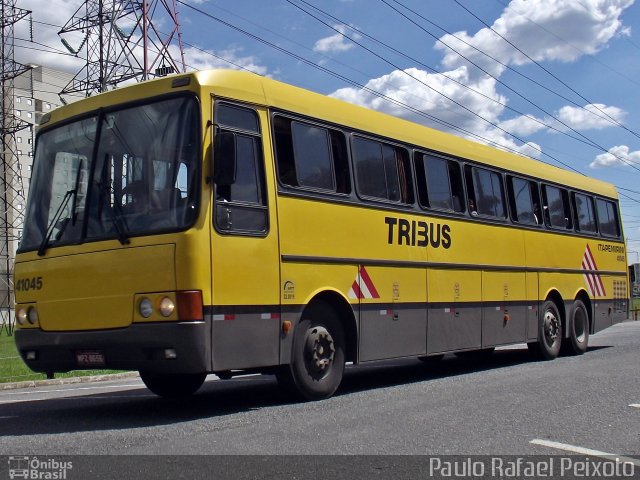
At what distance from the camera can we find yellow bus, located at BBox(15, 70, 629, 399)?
7988 millimetres

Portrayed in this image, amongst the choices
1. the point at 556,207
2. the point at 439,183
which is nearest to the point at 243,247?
the point at 439,183

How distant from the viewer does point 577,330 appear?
16188 mm

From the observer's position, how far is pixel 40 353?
8703mm

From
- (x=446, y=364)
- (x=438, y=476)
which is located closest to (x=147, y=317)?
(x=438, y=476)

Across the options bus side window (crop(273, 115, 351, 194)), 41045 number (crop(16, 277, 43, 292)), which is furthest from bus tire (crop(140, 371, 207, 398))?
bus side window (crop(273, 115, 351, 194))

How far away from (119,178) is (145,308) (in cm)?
142

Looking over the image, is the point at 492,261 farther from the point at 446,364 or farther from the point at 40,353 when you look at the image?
the point at 40,353

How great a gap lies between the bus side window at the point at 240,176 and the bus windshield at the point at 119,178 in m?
0.28

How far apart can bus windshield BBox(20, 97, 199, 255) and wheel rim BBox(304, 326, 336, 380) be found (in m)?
2.20

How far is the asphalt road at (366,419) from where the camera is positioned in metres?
6.68

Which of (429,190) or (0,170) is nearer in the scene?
(429,190)

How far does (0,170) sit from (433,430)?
62668 mm

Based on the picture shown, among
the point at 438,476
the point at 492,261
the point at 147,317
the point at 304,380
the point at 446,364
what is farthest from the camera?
the point at 446,364

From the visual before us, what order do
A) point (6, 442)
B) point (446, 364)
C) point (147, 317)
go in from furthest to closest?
point (446, 364)
point (147, 317)
point (6, 442)
